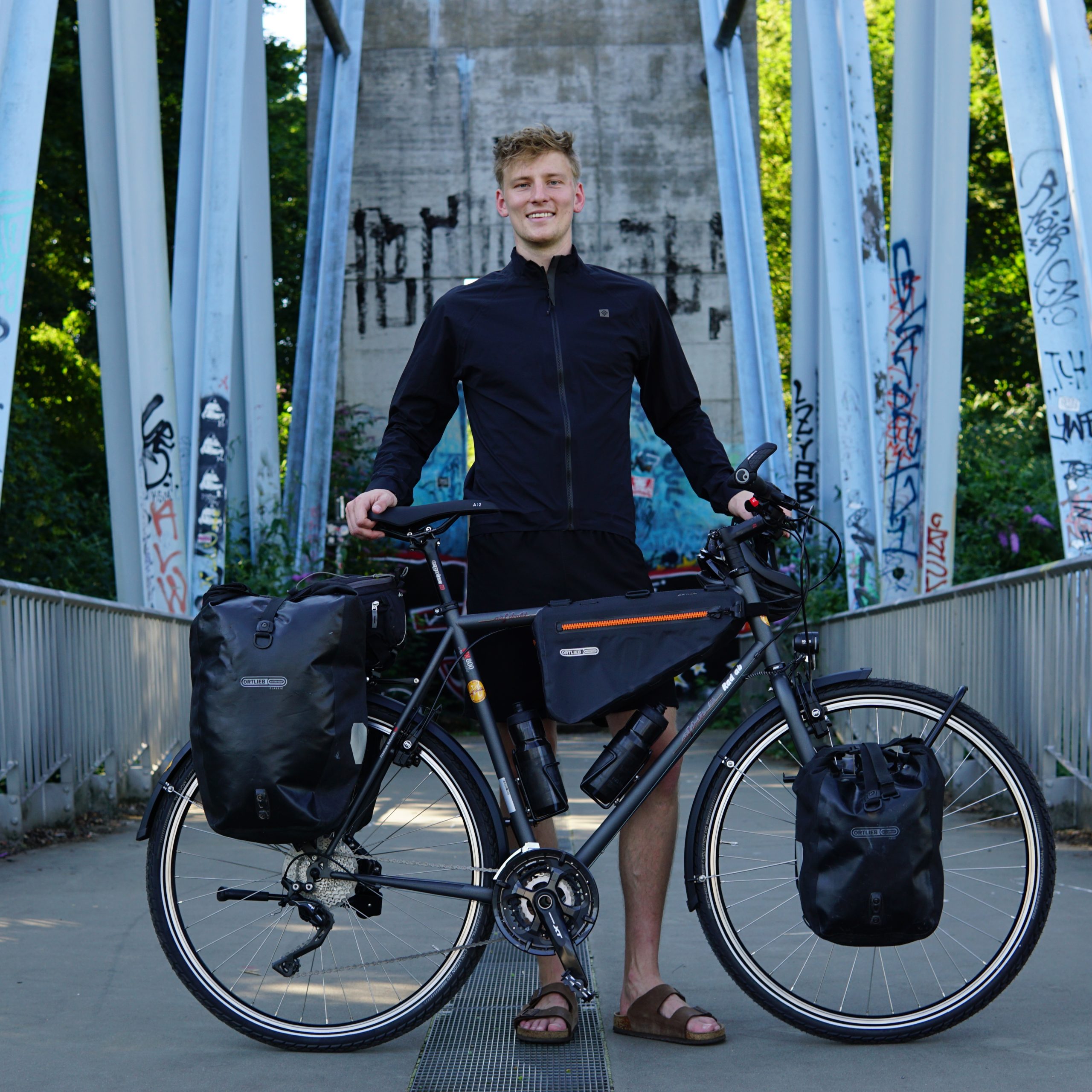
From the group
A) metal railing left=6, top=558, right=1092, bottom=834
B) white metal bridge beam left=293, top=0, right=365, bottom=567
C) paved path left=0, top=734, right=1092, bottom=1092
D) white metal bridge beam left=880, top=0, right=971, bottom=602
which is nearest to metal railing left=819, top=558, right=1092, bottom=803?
metal railing left=6, top=558, right=1092, bottom=834

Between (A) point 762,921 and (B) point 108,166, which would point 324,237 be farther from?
(A) point 762,921

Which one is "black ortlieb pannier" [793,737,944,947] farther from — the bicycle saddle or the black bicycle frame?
the bicycle saddle

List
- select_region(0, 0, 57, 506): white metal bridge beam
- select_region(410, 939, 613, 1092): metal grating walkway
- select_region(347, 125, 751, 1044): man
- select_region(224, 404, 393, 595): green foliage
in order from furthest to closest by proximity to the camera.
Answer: select_region(224, 404, 393, 595): green foliage → select_region(0, 0, 57, 506): white metal bridge beam → select_region(347, 125, 751, 1044): man → select_region(410, 939, 613, 1092): metal grating walkway

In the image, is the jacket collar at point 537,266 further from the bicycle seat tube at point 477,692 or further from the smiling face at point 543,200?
the bicycle seat tube at point 477,692

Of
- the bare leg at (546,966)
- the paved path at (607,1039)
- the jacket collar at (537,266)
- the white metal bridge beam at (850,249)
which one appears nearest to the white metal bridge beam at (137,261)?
the white metal bridge beam at (850,249)

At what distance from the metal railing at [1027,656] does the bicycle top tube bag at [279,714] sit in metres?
3.50

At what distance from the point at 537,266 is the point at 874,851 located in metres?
1.54

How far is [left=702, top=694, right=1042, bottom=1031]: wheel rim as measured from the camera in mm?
3215

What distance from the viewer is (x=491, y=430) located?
344 cm

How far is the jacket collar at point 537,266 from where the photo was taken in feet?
11.5

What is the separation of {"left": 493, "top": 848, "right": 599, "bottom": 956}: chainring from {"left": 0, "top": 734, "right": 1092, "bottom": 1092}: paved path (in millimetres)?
312

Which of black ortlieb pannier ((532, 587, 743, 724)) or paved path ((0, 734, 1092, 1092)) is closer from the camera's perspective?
paved path ((0, 734, 1092, 1092))

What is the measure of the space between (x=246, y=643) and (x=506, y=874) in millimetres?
740

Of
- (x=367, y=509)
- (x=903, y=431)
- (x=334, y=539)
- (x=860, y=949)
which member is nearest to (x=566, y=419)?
(x=367, y=509)
